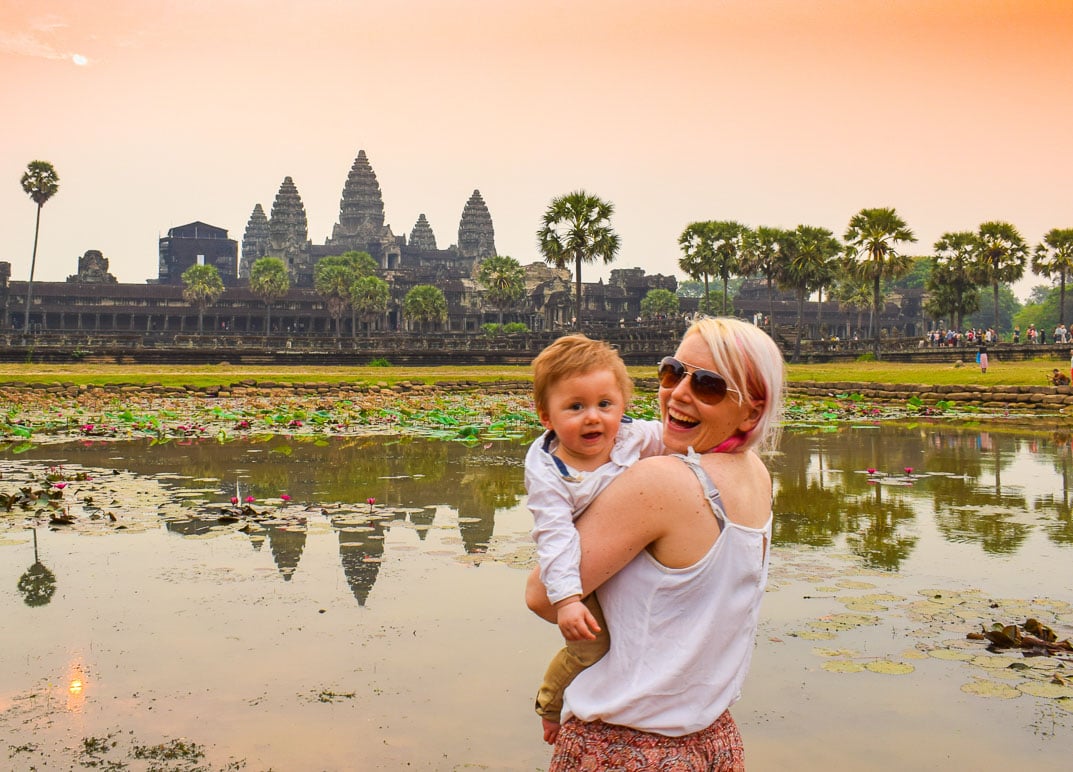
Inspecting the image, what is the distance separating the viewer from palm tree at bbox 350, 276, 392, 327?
82812 millimetres

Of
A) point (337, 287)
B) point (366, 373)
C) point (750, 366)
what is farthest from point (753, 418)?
point (337, 287)

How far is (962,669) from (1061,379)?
19.4m

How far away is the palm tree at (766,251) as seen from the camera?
186 ft

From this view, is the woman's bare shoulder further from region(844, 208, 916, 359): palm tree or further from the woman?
region(844, 208, 916, 359): palm tree

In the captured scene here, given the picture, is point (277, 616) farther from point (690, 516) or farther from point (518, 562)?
point (690, 516)

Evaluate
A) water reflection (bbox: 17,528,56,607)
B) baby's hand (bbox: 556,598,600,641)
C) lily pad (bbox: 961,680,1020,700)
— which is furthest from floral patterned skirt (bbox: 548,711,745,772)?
water reflection (bbox: 17,528,56,607)

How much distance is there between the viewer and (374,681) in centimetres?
434

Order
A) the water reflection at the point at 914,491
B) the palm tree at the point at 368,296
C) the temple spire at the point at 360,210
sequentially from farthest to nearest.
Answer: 1. the temple spire at the point at 360,210
2. the palm tree at the point at 368,296
3. the water reflection at the point at 914,491

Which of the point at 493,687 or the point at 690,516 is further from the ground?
the point at 690,516

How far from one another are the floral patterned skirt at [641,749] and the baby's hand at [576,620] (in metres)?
0.22

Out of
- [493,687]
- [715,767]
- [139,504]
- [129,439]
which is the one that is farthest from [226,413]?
[715,767]

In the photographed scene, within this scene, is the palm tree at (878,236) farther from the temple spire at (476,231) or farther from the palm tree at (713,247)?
the temple spire at (476,231)

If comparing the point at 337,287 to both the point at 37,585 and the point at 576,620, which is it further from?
the point at 576,620

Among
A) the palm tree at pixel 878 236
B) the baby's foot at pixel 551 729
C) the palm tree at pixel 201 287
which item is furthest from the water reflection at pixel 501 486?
the palm tree at pixel 201 287
